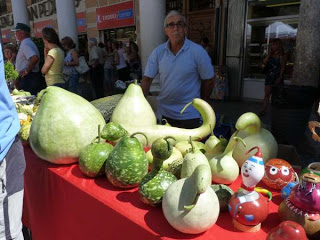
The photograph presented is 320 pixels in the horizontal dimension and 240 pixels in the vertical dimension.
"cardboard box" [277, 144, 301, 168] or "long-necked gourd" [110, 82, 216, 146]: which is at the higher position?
"long-necked gourd" [110, 82, 216, 146]

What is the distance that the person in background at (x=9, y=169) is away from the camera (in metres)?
1.29

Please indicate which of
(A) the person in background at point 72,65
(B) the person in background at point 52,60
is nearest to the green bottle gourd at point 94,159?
(B) the person in background at point 52,60

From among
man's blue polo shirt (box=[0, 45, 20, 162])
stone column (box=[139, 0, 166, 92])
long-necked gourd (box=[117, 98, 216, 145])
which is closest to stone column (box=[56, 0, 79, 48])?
stone column (box=[139, 0, 166, 92])

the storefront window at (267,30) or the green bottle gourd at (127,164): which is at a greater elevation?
the storefront window at (267,30)

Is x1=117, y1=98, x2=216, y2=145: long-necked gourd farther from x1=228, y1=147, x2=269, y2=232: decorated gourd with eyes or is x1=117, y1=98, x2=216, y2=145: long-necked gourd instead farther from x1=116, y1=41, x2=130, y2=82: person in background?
x1=116, y1=41, x2=130, y2=82: person in background

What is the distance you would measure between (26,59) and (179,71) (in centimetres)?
344

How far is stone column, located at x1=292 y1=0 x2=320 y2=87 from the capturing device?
13.8 feet

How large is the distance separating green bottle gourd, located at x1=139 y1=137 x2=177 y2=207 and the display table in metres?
0.07

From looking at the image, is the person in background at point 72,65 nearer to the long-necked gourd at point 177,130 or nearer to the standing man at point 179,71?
the standing man at point 179,71

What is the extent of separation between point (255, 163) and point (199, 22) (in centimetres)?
758

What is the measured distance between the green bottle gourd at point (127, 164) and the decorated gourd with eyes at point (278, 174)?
1.83 feet

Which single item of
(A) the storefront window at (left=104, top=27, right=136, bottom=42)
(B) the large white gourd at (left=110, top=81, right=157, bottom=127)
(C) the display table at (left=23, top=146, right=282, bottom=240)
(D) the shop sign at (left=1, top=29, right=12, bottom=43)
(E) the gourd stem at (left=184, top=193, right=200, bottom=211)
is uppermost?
(D) the shop sign at (left=1, top=29, right=12, bottom=43)

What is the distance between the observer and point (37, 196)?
1.78 metres

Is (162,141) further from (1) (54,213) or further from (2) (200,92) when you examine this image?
(2) (200,92)
